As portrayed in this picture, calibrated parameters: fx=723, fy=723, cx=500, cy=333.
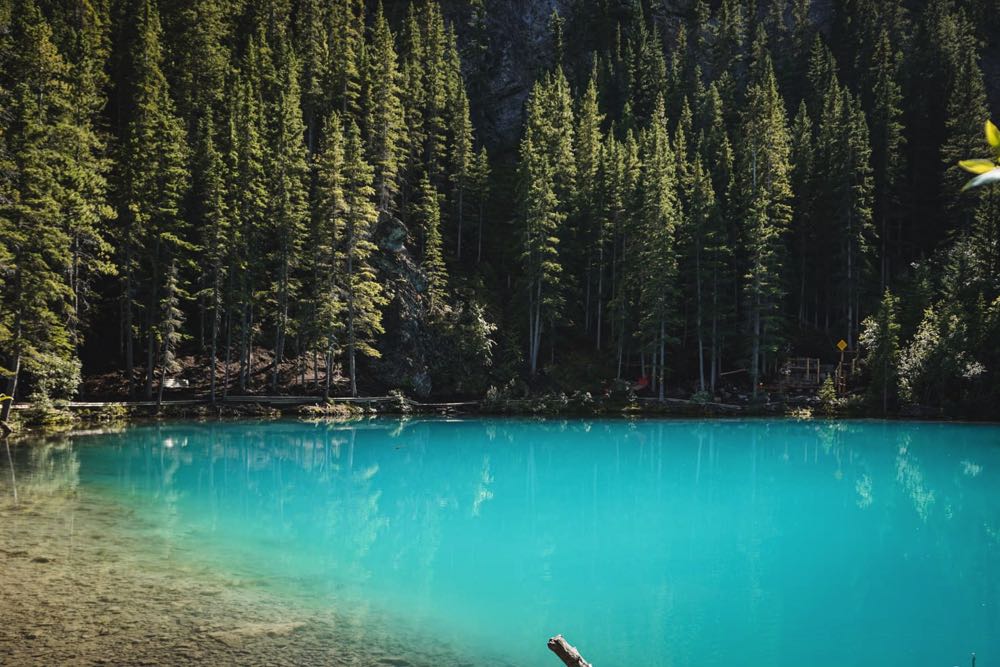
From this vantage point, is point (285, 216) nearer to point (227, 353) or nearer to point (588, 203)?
point (227, 353)

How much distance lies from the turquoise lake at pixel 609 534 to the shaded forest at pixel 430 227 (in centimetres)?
1057

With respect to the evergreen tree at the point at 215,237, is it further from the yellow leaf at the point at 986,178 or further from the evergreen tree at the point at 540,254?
the yellow leaf at the point at 986,178

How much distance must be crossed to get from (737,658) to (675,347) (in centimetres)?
4141

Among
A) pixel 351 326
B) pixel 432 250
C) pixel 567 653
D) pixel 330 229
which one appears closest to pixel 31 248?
pixel 330 229

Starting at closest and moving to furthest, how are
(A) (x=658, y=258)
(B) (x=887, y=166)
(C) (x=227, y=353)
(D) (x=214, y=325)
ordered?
(D) (x=214, y=325) → (C) (x=227, y=353) → (A) (x=658, y=258) → (B) (x=887, y=166)

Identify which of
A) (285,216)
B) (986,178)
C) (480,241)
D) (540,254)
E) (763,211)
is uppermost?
(763,211)

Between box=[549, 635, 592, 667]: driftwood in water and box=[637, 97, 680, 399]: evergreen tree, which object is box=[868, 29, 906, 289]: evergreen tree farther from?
box=[549, 635, 592, 667]: driftwood in water

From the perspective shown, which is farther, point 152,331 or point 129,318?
point 129,318

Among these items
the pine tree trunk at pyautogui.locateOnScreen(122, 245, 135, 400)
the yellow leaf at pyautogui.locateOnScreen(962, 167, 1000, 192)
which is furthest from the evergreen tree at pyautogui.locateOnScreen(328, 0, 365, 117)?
the yellow leaf at pyautogui.locateOnScreen(962, 167, 1000, 192)

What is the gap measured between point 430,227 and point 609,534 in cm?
3774

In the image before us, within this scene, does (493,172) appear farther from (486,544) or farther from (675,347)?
(486,544)

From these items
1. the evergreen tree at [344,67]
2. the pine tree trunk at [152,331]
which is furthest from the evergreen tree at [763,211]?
the pine tree trunk at [152,331]

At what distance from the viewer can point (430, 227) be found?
52.0 meters

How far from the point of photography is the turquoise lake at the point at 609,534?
11086 millimetres
